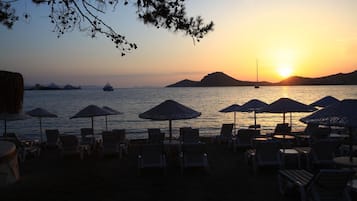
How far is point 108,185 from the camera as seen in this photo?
8.32 metres

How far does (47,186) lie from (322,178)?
567 cm

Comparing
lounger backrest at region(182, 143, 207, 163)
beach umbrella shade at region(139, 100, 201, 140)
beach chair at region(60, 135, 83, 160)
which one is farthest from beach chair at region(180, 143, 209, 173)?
beach chair at region(60, 135, 83, 160)

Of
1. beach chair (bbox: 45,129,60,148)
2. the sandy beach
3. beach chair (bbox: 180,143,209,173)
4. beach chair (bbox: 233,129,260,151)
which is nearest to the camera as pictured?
the sandy beach

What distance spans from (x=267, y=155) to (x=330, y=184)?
3505 millimetres

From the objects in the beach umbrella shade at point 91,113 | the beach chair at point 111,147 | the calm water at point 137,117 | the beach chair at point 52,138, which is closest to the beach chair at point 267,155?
the beach chair at point 111,147

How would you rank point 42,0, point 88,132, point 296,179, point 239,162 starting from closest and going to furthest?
point 42,0 → point 296,179 → point 239,162 → point 88,132

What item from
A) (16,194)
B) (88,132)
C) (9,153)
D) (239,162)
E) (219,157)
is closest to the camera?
(9,153)

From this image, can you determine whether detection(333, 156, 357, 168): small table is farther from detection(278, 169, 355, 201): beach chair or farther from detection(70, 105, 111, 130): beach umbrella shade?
detection(70, 105, 111, 130): beach umbrella shade

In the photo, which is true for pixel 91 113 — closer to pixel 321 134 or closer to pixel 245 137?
pixel 245 137

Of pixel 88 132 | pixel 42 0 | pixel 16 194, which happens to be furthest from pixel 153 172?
pixel 88 132

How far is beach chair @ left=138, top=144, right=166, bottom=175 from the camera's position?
9.29m

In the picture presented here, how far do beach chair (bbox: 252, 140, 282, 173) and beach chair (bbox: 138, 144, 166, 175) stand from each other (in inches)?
90.7

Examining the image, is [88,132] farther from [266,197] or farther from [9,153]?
[9,153]

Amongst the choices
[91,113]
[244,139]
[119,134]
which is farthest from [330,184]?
[91,113]
